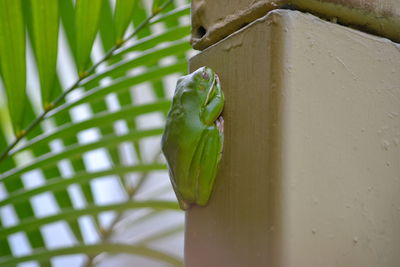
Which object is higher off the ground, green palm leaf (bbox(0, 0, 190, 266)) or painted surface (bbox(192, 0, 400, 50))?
painted surface (bbox(192, 0, 400, 50))

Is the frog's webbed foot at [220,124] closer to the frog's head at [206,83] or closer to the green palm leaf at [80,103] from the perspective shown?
the frog's head at [206,83]

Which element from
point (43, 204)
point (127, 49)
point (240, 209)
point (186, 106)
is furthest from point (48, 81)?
point (43, 204)

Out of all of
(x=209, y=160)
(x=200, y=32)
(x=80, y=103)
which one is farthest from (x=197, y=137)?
(x=80, y=103)

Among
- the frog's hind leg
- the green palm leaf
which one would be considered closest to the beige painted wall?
the frog's hind leg

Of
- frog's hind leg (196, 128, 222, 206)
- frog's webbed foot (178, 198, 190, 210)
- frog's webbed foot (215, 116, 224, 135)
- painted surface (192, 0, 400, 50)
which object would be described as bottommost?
frog's webbed foot (178, 198, 190, 210)

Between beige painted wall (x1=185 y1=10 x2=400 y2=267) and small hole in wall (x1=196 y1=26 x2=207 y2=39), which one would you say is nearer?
beige painted wall (x1=185 y1=10 x2=400 y2=267)

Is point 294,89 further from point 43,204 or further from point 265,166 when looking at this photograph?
point 43,204

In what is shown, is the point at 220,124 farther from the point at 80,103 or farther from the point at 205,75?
the point at 80,103

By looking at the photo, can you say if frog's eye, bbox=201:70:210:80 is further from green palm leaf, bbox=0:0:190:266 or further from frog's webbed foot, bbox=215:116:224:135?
green palm leaf, bbox=0:0:190:266
